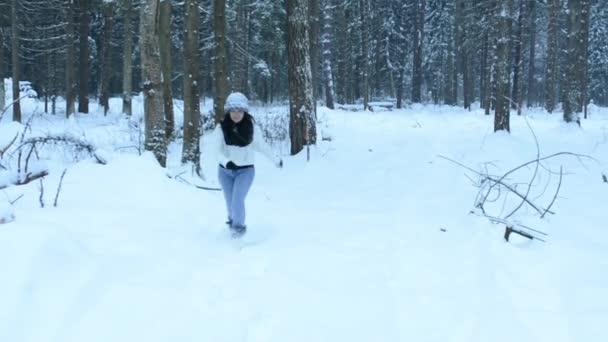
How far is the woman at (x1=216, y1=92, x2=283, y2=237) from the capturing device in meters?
6.38

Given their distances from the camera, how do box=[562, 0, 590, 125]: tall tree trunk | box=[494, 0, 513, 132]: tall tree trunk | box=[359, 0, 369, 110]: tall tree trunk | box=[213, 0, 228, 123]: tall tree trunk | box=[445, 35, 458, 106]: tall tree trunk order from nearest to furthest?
box=[213, 0, 228, 123]: tall tree trunk
box=[494, 0, 513, 132]: tall tree trunk
box=[562, 0, 590, 125]: tall tree trunk
box=[359, 0, 369, 110]: tall tree trunk
box=[445, 35, 458, 106]: tall tree trunk

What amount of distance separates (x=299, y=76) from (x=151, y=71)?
12.3 ft

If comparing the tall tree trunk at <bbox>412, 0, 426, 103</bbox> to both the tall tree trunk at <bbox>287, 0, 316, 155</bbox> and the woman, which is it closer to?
the tall tree trunk at <bbox>287, 0, 316, 155</bbox>

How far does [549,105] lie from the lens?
28.5 m

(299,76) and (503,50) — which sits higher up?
(503,50)

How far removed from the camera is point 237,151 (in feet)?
21.2

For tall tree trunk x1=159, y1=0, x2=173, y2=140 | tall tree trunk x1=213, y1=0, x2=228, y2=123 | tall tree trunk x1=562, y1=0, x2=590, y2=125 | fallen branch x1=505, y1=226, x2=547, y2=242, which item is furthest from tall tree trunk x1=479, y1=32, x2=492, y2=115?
fallen branch x1=505, y1=226, x2=547, y2=242

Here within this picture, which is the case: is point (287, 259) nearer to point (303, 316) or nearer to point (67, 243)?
point (303, 316)

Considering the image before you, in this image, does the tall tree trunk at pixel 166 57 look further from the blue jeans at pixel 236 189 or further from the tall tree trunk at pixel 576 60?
the tall tree trunk at pixel 576 60

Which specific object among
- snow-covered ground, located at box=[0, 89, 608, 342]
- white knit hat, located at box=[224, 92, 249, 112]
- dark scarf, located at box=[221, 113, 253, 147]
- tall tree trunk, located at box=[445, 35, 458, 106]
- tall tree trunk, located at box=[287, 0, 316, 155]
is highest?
tall tree trunk, located at box=[445, 35, 458, 106]

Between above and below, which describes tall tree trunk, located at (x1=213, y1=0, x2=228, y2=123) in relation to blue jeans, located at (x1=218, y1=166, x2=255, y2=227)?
above

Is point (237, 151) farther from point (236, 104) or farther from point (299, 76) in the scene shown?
point (299, 76)

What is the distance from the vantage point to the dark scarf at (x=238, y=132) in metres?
6.39

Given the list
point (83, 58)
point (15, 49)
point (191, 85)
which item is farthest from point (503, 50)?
point (83, 58)
